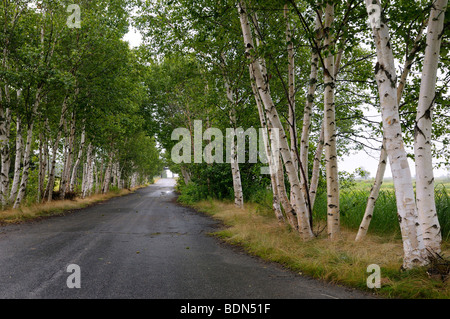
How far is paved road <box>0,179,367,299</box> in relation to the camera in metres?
3.76

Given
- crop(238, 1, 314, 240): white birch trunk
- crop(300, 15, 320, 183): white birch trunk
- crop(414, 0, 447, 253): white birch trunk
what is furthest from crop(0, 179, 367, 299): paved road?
crop(300, 15, 320, 183): white birch trunk

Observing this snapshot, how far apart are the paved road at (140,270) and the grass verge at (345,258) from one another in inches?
11.5

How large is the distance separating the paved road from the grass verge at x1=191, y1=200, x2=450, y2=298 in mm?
291

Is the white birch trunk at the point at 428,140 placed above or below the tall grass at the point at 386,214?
above

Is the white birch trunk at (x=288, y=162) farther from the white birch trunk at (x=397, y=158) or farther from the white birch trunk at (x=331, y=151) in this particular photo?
the white birch trunk at (x=397, y=158)

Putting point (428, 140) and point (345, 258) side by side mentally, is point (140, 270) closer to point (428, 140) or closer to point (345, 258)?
point (345, 258)

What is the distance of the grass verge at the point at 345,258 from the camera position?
366 cm

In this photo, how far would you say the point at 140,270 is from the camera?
4707 millimetres

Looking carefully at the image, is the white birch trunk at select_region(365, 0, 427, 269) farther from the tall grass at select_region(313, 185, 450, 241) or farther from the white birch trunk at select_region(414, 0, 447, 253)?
the tall grass at select_region(313, 185, 450, 241)

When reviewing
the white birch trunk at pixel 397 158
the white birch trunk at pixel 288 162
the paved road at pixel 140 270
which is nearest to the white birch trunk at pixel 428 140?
the white birch trunk at pixel 397 158

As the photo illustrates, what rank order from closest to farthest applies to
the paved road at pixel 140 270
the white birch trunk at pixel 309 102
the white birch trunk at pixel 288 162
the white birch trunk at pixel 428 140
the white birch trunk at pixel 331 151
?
1. the paved road at pixel 140 270
2. the white birch trunk at pixel 428 140
3. the white birch trunk at pixel 331 151
4. the white birch trunk at pixel 288 162
5. the white birch trunk at pixel 309 102

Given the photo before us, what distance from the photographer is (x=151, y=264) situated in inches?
200

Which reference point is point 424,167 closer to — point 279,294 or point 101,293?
point 279,294
